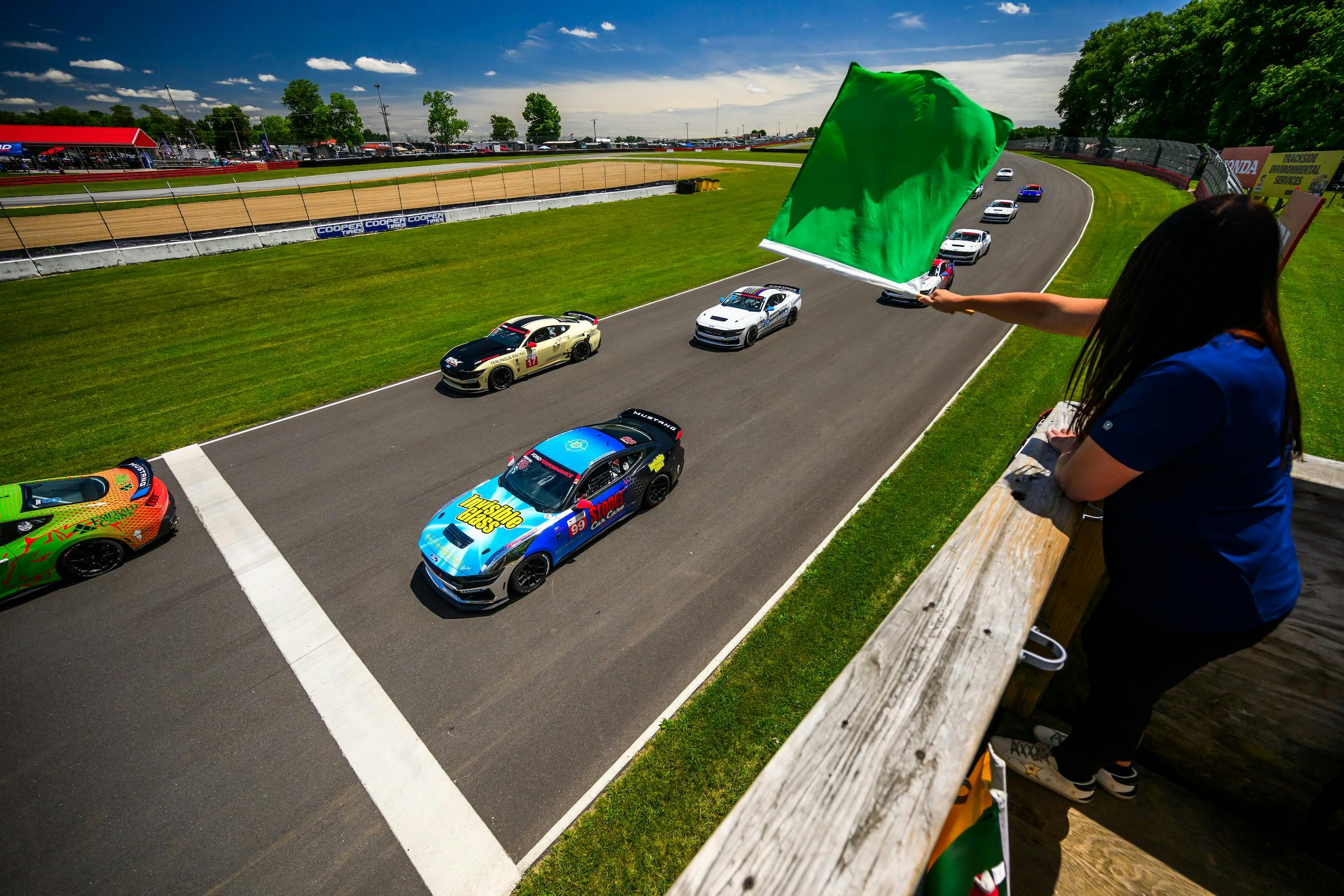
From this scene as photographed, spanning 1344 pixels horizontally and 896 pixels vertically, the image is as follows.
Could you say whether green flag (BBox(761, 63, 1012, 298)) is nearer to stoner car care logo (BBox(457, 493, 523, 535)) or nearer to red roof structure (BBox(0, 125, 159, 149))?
stoner car care logo (BBox(457, 493, 523, 535))

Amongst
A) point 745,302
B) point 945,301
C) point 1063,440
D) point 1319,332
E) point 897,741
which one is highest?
point 945,301

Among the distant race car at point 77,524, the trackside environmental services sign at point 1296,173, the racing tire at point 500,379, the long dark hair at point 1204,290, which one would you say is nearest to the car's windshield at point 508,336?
the racing tire at point 500,379

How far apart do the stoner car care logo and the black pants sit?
6578 millimetres

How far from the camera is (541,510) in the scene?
7762 mm

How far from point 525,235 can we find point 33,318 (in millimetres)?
19906

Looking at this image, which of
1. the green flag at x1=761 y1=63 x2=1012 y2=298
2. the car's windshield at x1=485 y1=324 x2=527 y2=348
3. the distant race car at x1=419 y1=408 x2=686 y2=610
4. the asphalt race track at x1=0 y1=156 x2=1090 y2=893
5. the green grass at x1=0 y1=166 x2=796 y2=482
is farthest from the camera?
the car's windshield at x1=485 y1=324 x2=527 y2=348

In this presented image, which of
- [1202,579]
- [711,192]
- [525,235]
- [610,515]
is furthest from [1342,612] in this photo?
[711,192]

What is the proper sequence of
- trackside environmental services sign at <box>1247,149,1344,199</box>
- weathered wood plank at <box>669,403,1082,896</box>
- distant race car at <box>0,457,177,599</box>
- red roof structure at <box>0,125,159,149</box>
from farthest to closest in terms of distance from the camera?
red roof structure at <box>0,125,159,149</box>, trackside environmental services sign at <box>1247,149,1344,199</box>, distant race car at <box>0,457,177,599</box>, weathered wood plank at <box>669,403,1082,896</box>

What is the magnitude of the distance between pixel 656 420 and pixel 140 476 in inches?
332

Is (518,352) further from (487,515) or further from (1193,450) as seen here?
(1193,450)

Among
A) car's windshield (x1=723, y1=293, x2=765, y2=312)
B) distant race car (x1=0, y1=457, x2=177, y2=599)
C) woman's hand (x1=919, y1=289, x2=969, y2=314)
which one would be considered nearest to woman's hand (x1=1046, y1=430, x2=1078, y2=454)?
woman's hand (x1=919, y1=289, x2=969, y2=314)

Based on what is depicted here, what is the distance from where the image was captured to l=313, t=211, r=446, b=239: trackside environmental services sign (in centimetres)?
2856

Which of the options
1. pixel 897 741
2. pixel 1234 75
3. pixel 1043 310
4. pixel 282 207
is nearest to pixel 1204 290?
pixel 1043 310

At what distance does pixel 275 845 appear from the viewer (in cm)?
507
